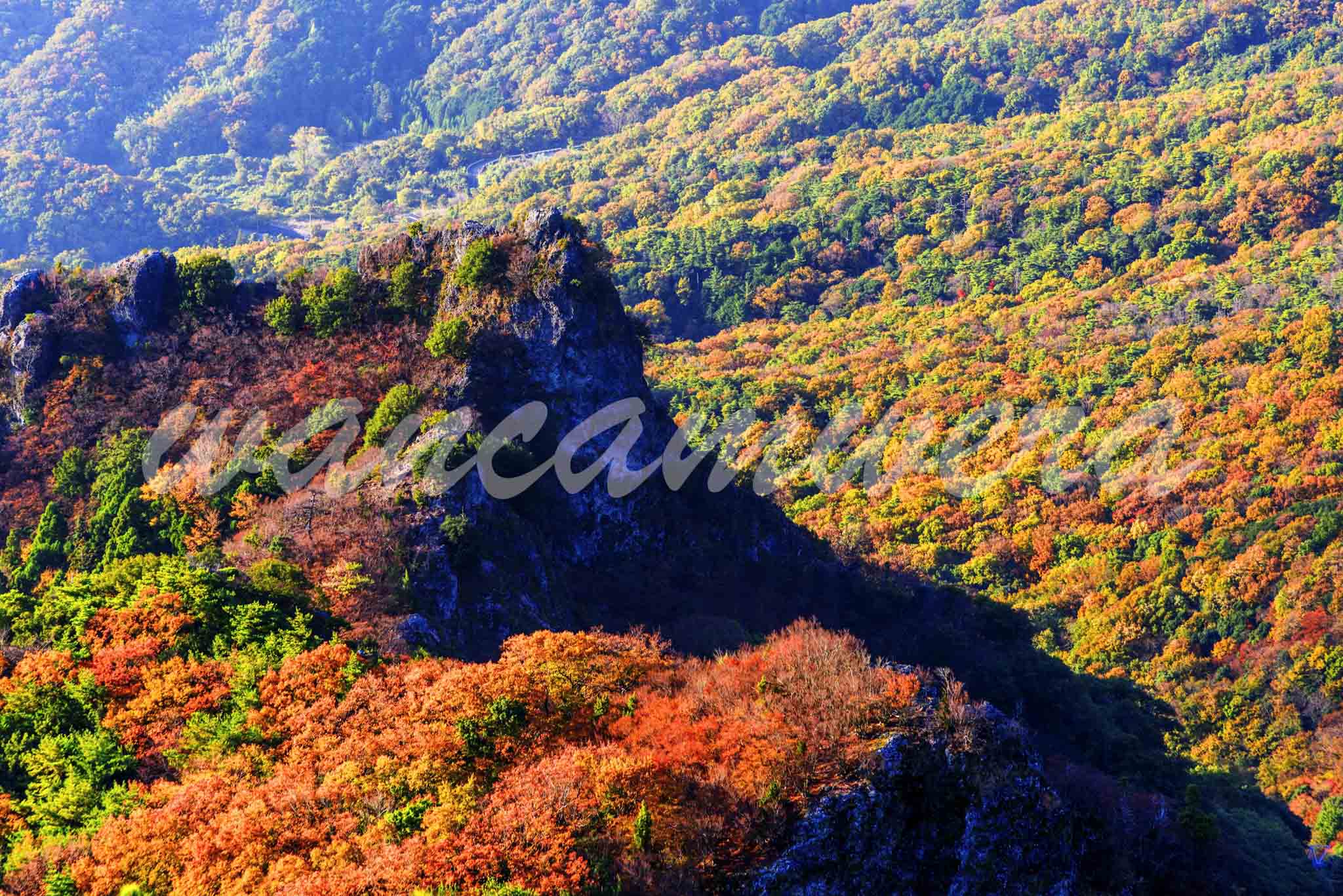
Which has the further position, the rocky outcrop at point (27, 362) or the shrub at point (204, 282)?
the shrub at point (204, 282)

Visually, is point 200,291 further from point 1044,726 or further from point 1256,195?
point 1256,195

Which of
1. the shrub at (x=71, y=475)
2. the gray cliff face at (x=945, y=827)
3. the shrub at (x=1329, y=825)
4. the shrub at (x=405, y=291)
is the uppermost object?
the shrub at (x=405, y=291)

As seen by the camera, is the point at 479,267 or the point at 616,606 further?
the point at 479,267

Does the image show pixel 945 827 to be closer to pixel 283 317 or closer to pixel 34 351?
pixel 283 317

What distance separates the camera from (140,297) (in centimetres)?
5056

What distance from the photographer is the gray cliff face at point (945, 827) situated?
29328 millimetres

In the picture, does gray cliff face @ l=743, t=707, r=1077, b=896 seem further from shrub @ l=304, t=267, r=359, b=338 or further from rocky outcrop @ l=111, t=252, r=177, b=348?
rocky outcrop @ l=111, t=252, r=177, b=348

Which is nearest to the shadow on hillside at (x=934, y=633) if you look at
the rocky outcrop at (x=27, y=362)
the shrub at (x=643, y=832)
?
the shrub at (x=643, y=832)

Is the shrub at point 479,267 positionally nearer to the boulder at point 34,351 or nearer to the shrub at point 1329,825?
the boulder at point 34,351

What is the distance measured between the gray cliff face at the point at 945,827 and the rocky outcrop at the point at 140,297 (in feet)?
116

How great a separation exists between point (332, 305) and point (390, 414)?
8.51 metres

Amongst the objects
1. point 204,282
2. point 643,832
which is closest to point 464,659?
point 643,832

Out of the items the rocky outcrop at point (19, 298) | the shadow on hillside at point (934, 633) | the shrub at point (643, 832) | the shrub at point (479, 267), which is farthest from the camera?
the rocky outcrop at point (19, 298)

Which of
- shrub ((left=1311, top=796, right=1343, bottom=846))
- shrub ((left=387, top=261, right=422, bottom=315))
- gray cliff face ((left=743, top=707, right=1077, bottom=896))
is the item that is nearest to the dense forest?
gray cliff face ((left=743, top=707, right=1077, bottom=896))
